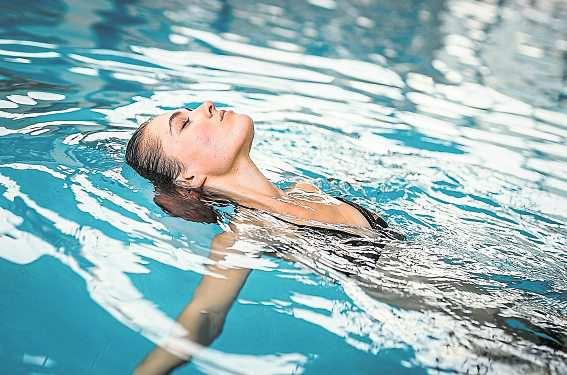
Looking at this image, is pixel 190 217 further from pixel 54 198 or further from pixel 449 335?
A: pixel 449 335

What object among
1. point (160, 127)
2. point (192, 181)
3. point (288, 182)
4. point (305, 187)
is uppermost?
point (160, 127)

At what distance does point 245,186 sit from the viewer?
3.56m

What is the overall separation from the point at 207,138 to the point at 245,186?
305mm

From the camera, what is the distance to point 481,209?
14.7 feet

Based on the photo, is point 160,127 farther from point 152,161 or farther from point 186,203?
point 186,203

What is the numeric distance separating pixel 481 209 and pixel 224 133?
1.89 m

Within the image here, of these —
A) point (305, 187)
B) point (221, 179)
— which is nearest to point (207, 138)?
point (221, 179)

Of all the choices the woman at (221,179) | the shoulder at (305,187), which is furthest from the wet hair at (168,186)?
the shoulder at (305,187)

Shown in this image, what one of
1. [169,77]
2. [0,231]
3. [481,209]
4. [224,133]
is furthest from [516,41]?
[0,231]

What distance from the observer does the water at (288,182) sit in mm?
2570

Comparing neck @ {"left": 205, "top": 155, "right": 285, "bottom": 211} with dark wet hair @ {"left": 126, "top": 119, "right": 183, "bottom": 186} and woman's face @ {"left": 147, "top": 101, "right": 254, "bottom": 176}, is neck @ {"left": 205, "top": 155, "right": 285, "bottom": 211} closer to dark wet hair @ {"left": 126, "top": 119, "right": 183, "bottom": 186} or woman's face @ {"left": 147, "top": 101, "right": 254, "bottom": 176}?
woman's face @ {"left": 147, "top": 101, "right": 254, "bottom": 176}

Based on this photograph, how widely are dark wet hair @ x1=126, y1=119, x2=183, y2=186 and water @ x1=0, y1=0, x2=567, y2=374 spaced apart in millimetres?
113

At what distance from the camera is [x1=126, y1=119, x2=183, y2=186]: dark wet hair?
360 cm

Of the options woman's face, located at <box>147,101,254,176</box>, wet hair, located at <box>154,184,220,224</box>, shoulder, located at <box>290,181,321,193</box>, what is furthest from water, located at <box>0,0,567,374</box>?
shoulder, located at <box>290,181,321,193</box>
